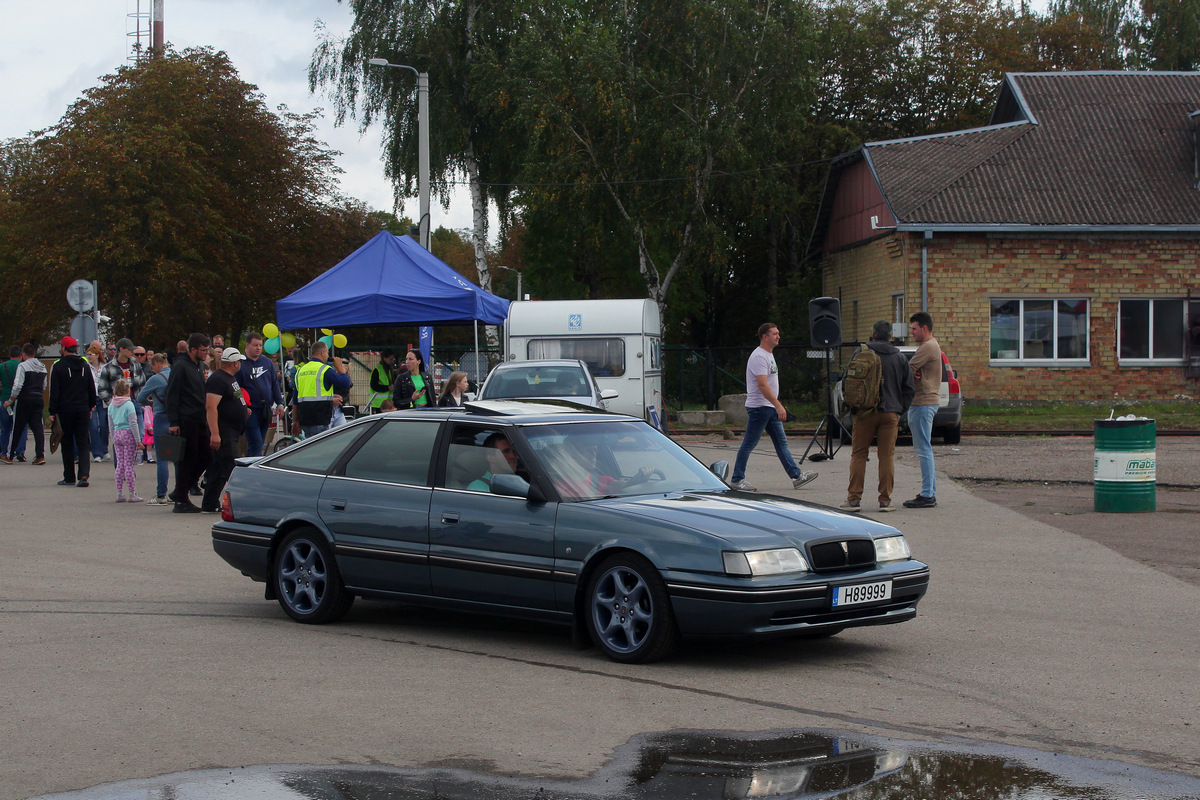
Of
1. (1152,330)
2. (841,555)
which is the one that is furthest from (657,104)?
(841,555)

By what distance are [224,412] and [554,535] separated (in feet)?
24.8

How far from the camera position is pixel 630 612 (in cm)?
646

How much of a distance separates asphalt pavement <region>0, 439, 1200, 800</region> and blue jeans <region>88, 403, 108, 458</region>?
36.5 feet

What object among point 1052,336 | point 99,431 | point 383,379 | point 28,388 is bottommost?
point 99,431

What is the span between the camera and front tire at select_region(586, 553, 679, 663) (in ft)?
20.7

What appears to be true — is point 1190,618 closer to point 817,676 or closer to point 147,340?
point 817,676

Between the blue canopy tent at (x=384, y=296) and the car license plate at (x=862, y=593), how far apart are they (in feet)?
46.2

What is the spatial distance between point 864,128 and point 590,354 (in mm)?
27845

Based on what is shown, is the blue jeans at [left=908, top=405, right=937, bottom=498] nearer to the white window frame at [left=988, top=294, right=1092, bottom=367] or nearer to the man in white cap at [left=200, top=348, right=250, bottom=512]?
the man in white cap at [left=200, top=348, right=250, bottom=512]

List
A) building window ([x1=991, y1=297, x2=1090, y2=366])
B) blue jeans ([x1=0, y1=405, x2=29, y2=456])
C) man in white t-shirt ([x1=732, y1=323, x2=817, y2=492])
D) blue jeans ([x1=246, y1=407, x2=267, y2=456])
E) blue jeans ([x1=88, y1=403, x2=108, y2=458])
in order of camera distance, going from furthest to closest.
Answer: building window ([x1=991, y1=297, x2=1090, y2=366]) → blue jeans ([x1=0, y1=405, x2=29, y2=456]) → blue jeans ([x1=88, y1=403, x2=108, y2=458]) → blue jeans ([x1=246, y1=407, x2=267, y2=456]) → man in white t-shirt ([x1=732, y1=323, x2=817, y2=492])

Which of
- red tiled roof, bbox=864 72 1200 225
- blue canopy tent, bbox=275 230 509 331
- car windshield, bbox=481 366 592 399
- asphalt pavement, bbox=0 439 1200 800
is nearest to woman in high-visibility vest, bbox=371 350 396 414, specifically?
blue canopy tent, bbox=275 230 509 331

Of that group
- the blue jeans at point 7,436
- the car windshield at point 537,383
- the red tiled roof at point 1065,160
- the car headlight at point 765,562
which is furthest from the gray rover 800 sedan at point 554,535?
the red tiled roof at point 1065,160

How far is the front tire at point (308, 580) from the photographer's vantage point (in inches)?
300

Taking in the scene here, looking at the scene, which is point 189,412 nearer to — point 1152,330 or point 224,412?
point 224,412
